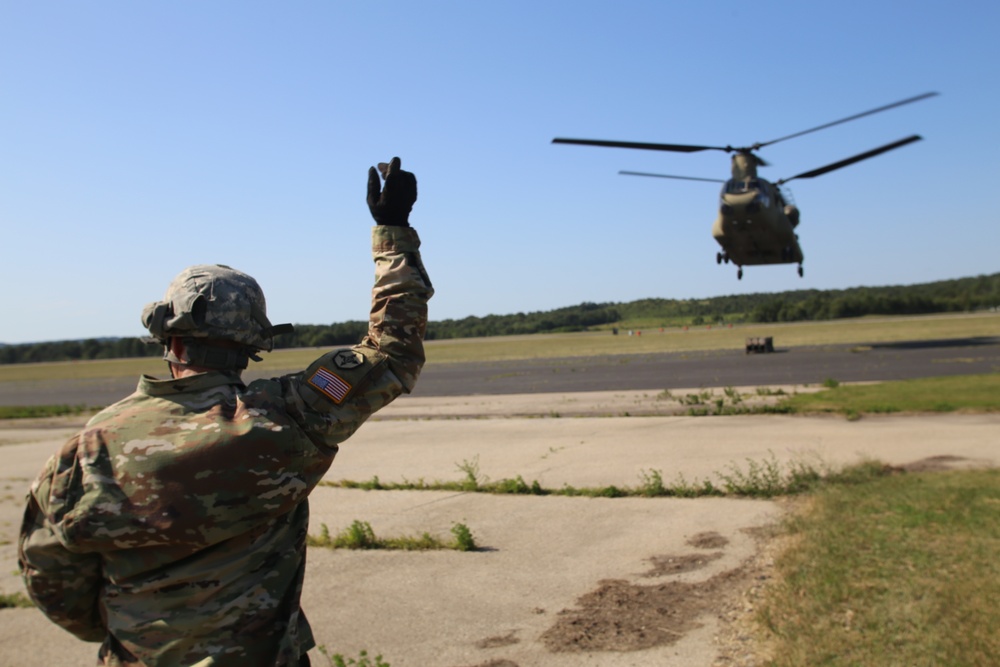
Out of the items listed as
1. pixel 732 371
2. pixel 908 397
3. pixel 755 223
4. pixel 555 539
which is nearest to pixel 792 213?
pixel 755 223

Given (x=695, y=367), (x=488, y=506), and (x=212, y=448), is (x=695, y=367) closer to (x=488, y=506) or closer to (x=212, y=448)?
(x=488, y=506)

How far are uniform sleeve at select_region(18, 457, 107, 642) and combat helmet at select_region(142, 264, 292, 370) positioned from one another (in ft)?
1.68

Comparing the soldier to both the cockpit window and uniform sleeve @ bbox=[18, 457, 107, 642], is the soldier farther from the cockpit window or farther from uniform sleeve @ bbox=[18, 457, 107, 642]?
the cockpit window

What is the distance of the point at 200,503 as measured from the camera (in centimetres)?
246

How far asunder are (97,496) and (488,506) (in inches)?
327

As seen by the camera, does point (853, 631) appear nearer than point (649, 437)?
Yes

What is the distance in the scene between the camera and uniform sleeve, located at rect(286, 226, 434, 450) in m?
2.63

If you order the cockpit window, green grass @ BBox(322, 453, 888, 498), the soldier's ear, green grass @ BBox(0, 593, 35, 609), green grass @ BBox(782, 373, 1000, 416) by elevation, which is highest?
the cockpit window

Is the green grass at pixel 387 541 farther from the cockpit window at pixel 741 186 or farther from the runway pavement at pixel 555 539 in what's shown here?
the cockpit window at pixel 741 186

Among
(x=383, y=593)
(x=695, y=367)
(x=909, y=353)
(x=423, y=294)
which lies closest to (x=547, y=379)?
(x=695, y=367)

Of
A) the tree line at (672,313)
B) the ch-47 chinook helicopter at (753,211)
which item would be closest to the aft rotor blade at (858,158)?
the ch-47 chinook helicopter at (753,211)

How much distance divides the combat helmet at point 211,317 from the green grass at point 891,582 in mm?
3822

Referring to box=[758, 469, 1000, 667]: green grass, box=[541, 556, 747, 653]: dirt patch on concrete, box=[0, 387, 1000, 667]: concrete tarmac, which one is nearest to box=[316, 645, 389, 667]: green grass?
box=[0, 387, 1000, 667]: concrete tarmac

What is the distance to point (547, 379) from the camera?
3534cm
